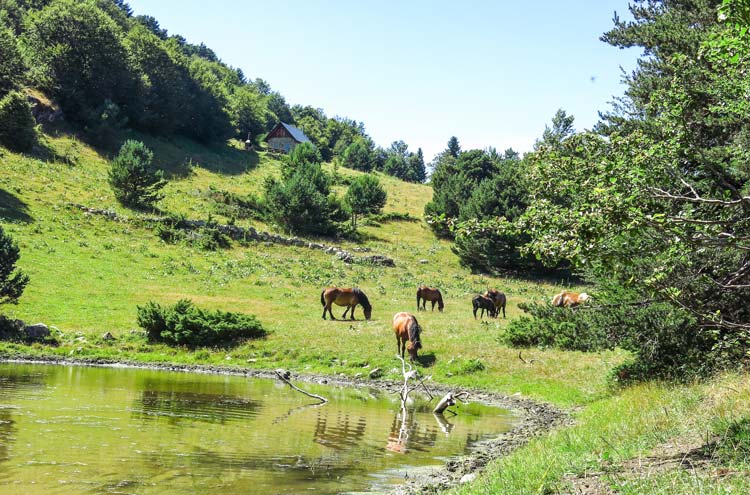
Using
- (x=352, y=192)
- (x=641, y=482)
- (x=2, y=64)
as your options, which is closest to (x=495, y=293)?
(x=641, y=482)

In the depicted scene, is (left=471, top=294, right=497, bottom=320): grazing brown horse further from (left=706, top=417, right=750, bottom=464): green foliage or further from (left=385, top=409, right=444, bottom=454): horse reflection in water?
(left=706, top=417, right=750, bottom=464): green foliage

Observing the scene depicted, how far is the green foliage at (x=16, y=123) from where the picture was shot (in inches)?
2152

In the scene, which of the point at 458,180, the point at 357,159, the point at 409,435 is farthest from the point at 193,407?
the point at 357,159

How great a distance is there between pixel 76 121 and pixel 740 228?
74818 mm

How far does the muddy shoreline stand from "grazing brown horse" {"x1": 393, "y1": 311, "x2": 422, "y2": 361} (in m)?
1.51

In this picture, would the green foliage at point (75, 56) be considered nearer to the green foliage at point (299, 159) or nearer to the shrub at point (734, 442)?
the green foliage at point (299, 159)

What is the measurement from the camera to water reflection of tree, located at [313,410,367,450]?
13531mm

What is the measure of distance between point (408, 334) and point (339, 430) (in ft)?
32.8

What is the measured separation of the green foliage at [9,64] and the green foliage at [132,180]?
1403 cm

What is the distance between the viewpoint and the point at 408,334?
24578 millimetres

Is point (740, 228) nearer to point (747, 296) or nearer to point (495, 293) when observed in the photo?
point (747, 296)

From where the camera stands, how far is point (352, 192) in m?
72.4

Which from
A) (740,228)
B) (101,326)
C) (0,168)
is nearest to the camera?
(740,228)

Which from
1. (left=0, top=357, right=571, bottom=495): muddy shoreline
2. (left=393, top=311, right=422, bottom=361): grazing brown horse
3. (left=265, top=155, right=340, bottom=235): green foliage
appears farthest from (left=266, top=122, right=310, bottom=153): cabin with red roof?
(left=393, top=311, right=422, bottom=361): grazing brown horse
